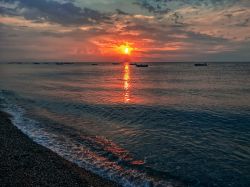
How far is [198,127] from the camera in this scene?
26391 mm

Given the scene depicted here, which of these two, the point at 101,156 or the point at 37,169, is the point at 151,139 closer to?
the point at 101,156

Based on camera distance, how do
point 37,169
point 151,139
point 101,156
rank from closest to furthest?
1. point 37,169
2. point 101,156
3. point 151,139

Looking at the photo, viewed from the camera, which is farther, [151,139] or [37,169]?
[151,139]

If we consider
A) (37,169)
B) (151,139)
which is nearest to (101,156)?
(37,169)

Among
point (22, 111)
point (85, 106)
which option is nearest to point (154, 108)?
point (85, 106)

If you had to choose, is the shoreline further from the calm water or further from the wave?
the calm water

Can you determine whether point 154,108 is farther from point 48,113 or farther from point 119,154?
point 119,154

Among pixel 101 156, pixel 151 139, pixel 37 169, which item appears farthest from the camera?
pixel 151 139

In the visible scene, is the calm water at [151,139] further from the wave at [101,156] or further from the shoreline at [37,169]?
the shoreline at [37,169]

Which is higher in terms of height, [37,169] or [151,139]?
[37,169]

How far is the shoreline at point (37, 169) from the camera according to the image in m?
12.9

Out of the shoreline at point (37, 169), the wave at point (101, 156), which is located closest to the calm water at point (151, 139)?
the wave at point (101, 156)

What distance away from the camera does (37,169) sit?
46.9ft

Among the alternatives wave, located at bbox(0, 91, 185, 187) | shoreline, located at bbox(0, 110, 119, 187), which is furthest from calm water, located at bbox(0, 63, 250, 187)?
shoreline, located at bbox(0, 110, 119, 187)
